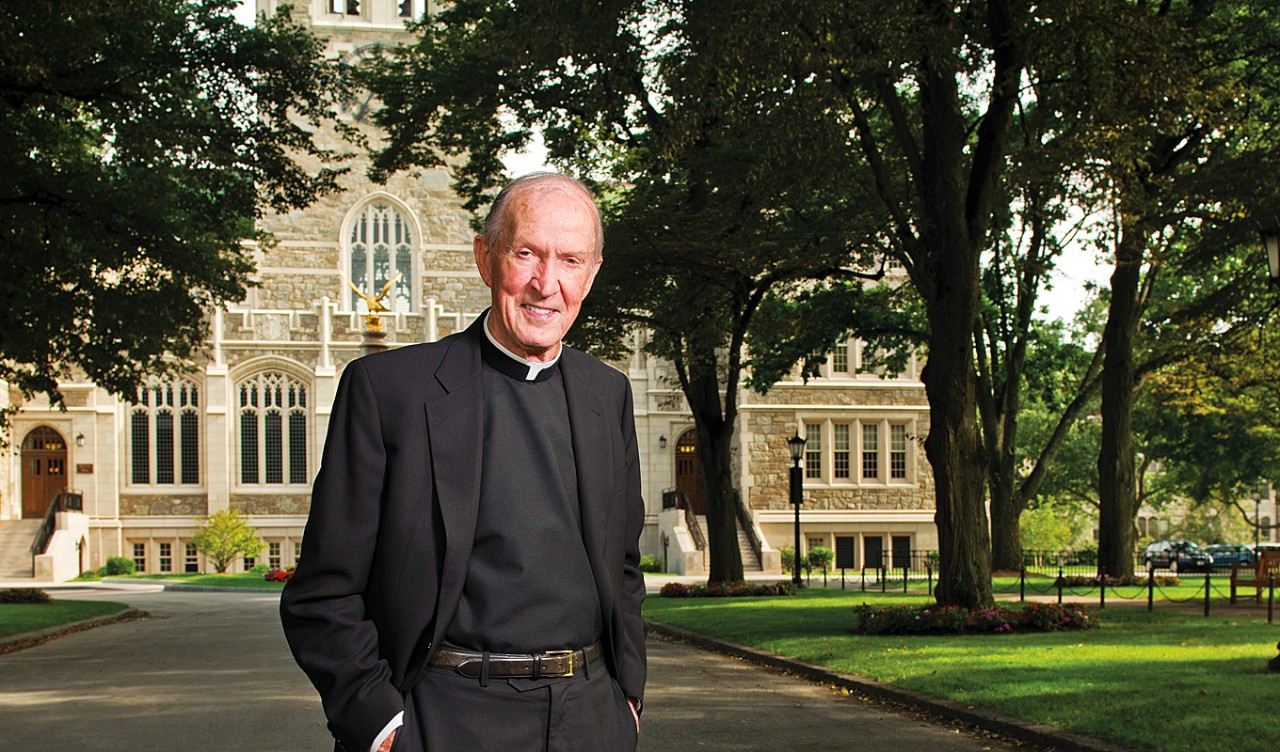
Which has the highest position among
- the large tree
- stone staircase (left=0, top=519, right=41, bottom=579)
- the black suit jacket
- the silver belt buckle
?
the large tree

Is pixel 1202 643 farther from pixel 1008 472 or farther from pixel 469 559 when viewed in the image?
pixel 1008 472

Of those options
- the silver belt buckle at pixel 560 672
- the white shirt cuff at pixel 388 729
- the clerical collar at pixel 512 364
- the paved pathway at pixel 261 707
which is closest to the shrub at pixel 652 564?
the paved pathway at pixel 261 707

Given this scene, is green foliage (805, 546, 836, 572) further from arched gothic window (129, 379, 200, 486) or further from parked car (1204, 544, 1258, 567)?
arched gothic window (129, 379, 200, 486)

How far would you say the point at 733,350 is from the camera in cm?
2678

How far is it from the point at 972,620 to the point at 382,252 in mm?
41157

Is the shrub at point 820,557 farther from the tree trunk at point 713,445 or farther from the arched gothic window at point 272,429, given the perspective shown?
the arched gothic window at point 272,429

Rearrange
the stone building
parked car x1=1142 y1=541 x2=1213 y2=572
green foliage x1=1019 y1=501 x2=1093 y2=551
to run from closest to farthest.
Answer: parked car x1=1142 y1=541 x2=1213 y2=572
the stone building
green foliage x1=1019 y1=501 x2=1093 y2=551

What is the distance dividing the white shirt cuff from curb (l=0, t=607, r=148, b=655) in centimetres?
1738

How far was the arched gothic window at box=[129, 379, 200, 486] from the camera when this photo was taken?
49.7m

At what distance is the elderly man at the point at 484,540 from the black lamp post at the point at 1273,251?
1080 centimetres

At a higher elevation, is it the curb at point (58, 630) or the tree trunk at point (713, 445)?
the tree trunk at point (713, 445)

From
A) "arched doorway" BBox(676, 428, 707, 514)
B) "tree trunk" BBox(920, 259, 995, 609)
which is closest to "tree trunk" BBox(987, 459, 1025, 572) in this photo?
"tree trunk" BBox(920, 259, 995, 609)

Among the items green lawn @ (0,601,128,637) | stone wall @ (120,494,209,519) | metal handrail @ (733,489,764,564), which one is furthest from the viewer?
stone wall @ (120,494,209,519)

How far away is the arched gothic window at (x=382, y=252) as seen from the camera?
5431 centimetres
